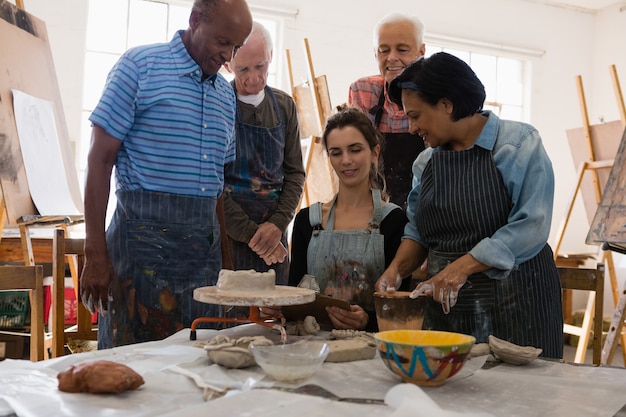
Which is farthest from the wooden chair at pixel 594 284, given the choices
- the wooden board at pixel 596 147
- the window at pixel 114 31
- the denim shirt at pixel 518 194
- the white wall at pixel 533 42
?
the window at pixel 114 31

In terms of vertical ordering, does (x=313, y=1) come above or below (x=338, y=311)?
above

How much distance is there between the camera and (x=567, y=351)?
5875mm

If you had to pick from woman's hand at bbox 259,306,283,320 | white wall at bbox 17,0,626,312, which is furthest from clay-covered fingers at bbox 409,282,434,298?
white wall at bbox 17,0,626,312

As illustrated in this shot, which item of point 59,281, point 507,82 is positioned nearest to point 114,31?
point 59,281

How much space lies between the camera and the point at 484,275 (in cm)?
172

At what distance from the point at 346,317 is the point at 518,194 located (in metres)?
0.58

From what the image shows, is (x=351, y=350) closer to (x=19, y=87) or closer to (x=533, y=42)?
(x=19, y=87)

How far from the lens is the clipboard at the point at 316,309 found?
5.47 ft

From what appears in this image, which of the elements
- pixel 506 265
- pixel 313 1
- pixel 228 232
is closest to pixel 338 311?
pixel 506 265

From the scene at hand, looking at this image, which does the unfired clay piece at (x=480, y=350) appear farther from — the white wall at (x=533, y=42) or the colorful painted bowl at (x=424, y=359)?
the white wall at (x=533, y=42)

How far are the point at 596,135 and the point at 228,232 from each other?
3843 mm

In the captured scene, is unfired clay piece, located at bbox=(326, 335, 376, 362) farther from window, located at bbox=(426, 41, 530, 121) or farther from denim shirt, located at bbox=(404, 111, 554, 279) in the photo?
window, located at bbox=(426, 41, 530, 121)

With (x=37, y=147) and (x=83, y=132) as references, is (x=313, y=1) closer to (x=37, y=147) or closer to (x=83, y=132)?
(x=83, y=132)

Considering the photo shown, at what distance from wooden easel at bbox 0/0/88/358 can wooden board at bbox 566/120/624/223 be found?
3981 mm
